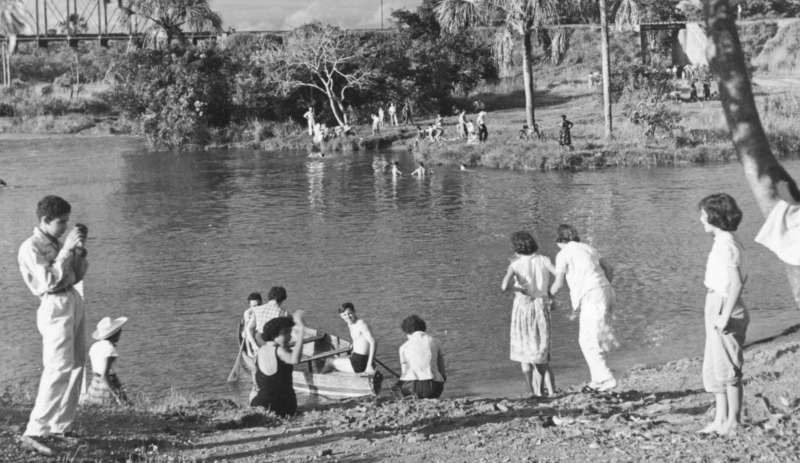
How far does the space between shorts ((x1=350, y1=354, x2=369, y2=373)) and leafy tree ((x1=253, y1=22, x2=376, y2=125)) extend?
129 ft

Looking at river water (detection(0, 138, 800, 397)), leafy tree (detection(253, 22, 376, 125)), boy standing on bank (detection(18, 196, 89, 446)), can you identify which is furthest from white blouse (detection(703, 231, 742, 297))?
leafy tree (detection(253, 22, 376, 125))

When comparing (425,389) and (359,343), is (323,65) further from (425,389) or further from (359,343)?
(425,389)

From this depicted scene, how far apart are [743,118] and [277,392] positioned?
4807mm

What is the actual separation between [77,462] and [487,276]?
466 inches

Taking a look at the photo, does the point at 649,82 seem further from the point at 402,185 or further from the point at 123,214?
the point at 123,214

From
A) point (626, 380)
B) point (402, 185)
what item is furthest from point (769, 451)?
point (402, 185)

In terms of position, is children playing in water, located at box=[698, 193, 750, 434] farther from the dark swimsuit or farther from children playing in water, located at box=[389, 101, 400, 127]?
children playing in water, located at box=[389, 101, 400, 127]

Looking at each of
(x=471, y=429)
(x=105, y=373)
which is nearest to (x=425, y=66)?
(x=105, y=373)

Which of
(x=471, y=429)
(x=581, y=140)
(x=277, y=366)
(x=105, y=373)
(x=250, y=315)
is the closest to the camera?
(x=471, y=429)

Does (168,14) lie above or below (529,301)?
above

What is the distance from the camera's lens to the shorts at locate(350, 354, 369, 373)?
36.9 ft

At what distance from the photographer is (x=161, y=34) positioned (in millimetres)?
53938

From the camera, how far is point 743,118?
6883mm

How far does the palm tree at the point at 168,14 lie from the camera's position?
5369 centimetres
